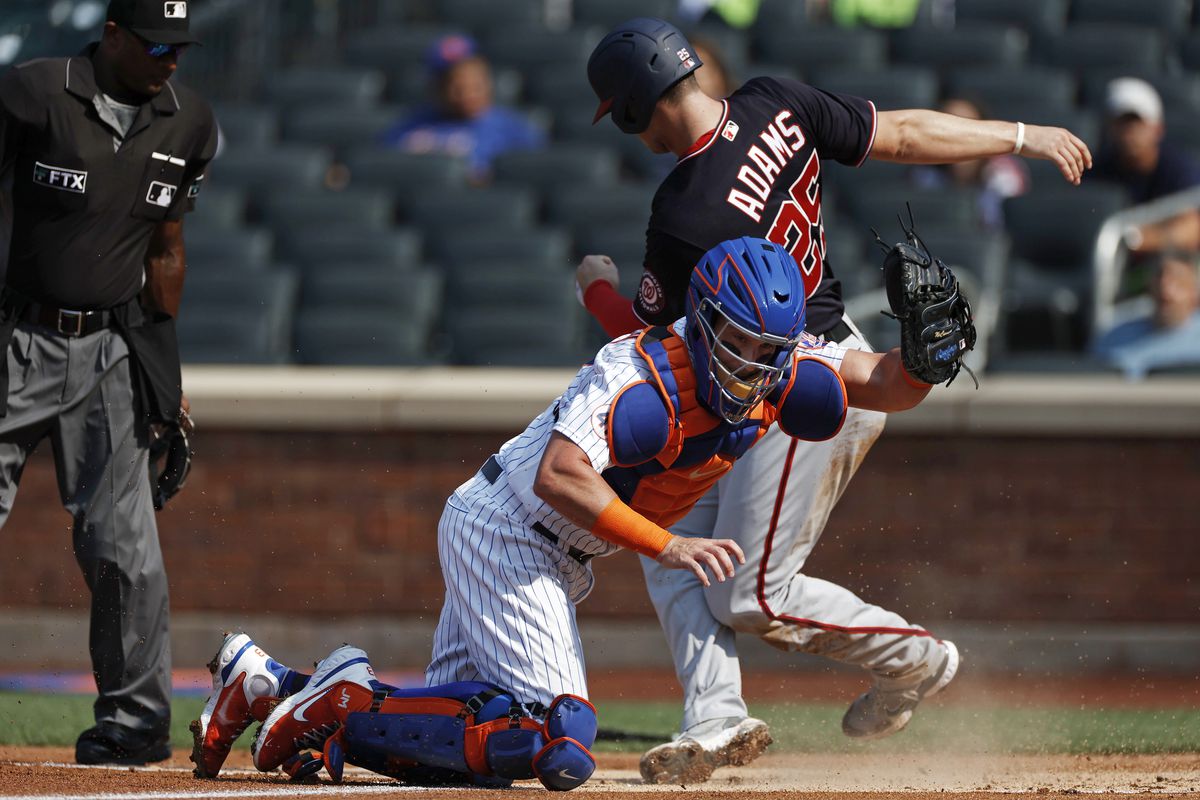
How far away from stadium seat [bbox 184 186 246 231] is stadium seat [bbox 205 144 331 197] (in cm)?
31

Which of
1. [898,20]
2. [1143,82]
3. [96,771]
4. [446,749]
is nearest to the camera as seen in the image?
[446,749]

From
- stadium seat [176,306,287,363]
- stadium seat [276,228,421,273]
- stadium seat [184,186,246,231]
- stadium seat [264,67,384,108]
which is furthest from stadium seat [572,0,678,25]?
stadium seat [176,306,287,363]

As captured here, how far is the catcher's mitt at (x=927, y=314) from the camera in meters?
4.15

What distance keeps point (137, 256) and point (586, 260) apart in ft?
4.24

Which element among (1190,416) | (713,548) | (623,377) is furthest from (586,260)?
(1190,416)

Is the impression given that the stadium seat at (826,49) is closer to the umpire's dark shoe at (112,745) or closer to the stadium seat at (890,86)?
the stadium seat at (890,86)

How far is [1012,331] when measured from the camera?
8.87 metres

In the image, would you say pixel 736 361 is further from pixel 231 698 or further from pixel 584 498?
pixel 231 698

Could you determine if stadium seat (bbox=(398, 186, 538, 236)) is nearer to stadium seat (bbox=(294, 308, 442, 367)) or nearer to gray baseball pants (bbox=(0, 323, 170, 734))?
stadium seat (bbox=(294, 308, 442, 367))

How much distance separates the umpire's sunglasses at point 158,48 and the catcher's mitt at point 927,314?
6.77 ft

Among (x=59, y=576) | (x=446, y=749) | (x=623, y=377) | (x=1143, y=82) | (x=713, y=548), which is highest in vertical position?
(x=1143, y=82)

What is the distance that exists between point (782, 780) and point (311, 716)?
136 centimetres

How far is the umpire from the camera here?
4805mm

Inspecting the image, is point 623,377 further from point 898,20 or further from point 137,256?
point 898,20
